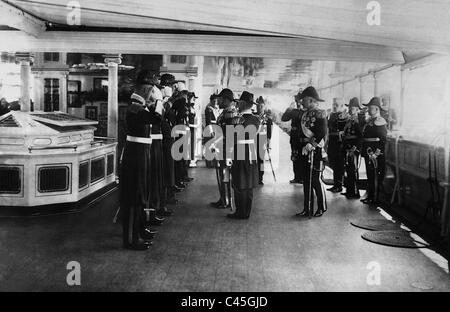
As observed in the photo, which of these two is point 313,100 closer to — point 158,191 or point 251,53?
point 251,53

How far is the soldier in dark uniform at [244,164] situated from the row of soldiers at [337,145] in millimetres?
750

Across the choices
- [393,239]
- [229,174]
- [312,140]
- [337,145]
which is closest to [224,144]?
[229,174]

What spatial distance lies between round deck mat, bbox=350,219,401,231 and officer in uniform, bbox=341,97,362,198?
169 cm

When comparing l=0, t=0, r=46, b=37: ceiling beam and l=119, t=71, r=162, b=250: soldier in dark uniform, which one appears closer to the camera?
l=119, t=71, r=162, b=250: soldier in dark uniform

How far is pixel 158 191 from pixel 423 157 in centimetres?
380

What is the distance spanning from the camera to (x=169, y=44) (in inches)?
265

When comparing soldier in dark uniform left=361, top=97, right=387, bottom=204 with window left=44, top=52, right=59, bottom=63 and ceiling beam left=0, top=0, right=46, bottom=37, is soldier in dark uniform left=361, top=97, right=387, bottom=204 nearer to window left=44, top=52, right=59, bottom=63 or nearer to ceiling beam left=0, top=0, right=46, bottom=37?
ceiling beam left=0, top=0, right=46, bottom=37

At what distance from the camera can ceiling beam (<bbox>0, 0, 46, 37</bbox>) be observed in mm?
4900

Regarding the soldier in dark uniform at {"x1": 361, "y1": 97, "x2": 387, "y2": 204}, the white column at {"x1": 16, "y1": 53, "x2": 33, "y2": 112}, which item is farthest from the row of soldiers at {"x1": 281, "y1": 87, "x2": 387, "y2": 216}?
the white column at {"x1": 16, "y1": 53, "x2": 33, "y2": 112}

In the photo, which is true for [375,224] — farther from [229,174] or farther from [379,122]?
[229,174]

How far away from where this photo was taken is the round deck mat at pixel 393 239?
495 centimetres

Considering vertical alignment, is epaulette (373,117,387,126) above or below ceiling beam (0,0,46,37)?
below

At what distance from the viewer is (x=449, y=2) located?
140 inches
